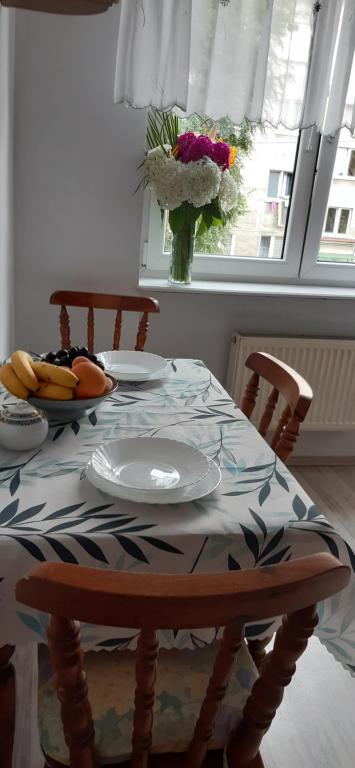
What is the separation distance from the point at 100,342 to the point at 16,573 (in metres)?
1.59

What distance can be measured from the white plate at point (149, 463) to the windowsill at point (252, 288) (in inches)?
50.5

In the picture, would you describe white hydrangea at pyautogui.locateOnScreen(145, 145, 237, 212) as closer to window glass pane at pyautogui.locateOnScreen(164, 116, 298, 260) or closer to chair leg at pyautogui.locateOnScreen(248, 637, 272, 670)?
window glass pane at pyautogui.locateOnScreen(164, 116, 298, 260)

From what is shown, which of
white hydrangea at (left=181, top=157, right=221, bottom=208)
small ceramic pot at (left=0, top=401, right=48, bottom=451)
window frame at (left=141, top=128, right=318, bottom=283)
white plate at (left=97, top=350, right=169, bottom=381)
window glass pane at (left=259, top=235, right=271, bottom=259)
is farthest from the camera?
window glass pane at (left=259, top=235, right=271, bottom=259)

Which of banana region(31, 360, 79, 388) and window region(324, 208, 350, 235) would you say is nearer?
banana region(31, 360, 79, 388)

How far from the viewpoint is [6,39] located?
1.84 m

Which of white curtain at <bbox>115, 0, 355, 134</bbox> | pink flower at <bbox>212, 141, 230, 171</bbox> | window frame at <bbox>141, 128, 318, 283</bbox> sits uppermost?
white curtain at <bbox>115, 0, 355, 134</bbox>

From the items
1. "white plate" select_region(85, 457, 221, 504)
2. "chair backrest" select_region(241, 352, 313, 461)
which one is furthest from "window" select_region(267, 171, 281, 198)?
"white plate" select_region(85, 457, 221, 504)

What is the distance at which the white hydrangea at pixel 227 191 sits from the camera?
2107 millimetres

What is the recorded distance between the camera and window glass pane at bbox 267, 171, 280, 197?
245cm

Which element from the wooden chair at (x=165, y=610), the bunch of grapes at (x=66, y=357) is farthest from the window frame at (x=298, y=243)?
the wooden chair at (x=165, y=610)

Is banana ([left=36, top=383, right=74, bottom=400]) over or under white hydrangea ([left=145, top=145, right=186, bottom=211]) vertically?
under

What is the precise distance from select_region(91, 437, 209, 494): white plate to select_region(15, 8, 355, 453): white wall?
130 centimetres

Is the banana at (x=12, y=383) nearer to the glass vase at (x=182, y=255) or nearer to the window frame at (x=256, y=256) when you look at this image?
the glass vase at (x=182, y=255)

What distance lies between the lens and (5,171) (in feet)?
6.26
